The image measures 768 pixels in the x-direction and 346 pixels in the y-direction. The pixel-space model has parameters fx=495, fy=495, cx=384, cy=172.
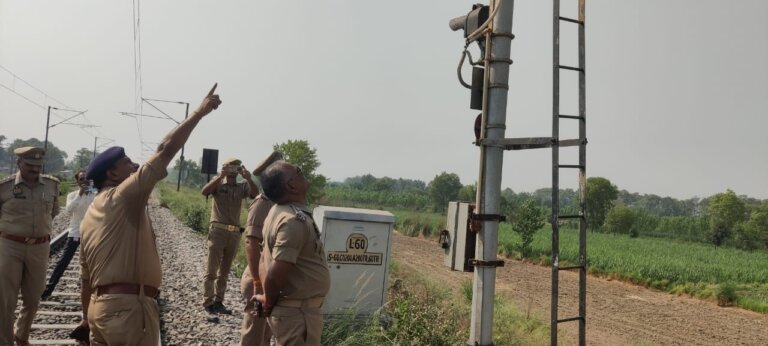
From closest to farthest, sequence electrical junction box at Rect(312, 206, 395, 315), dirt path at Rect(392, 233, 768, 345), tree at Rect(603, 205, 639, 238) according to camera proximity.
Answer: electrical junction box at Rect(312, 206, 395, 315)
dirt path at Rect(392, 233, 768, 345)
tree at Rect(603, 205, 639, 238)

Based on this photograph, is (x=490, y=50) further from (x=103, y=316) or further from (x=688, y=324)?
(x=688, y=324)

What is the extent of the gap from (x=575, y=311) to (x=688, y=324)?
3.41 metres

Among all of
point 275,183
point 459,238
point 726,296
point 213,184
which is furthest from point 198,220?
point 726,296

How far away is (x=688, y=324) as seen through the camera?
14.2m

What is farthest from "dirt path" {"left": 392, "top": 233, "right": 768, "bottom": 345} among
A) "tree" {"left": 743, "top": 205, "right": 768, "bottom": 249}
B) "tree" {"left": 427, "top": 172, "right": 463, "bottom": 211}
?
"tree" {"left": 427, "top": 172, "right": 463, "bottom": 211}

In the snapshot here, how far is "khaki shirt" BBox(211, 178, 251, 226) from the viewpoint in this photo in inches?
260

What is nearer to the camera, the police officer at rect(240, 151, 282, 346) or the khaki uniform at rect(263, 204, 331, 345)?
the khaki uniform at rect(263, 204, 331, 345)

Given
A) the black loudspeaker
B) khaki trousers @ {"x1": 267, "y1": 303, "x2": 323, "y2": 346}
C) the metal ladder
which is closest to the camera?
khaki trousers @ {"x1": 267, "y1": 303, "x2": 323, "y2": 346}

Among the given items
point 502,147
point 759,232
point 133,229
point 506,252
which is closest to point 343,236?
point 502,147

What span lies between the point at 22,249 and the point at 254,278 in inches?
103

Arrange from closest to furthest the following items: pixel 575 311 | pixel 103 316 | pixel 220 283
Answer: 1. pixel 103 316
2. pixel 220 283
3. pixel 575 311

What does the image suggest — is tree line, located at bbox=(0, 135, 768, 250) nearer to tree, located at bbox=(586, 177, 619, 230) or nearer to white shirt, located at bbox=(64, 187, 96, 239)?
tree, located at bbox=(586, 177, 619, 230)

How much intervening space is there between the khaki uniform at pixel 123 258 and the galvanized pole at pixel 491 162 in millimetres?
2151

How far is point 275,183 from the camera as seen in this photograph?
10.4ft
